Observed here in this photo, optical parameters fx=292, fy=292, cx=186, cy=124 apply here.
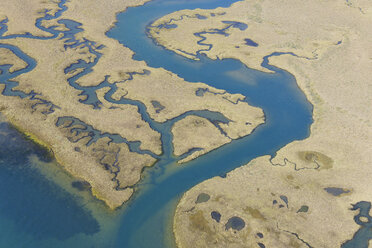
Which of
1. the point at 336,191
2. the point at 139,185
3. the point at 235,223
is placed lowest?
the point at 139,185

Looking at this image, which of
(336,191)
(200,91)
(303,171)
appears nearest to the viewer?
(336,191)

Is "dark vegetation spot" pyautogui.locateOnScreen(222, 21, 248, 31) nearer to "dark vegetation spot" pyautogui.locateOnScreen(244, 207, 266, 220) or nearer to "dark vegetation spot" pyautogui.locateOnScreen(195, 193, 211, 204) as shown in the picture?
"dark vegetation spot" pyautogui.locateOnScreen(195, 193, 211, 204)

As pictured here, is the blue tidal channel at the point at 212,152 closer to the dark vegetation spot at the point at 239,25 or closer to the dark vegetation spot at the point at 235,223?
the dark vegetation spot at the point at 235,223

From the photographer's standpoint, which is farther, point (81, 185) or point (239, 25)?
point (239, 25)

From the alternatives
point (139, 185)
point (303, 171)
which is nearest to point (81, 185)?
point (139, 185)

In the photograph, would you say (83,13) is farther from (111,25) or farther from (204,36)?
(204,36)

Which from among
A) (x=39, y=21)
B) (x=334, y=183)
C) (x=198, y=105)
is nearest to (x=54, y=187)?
(x=198, y=105)

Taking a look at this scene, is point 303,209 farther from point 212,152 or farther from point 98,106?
point 98,106
